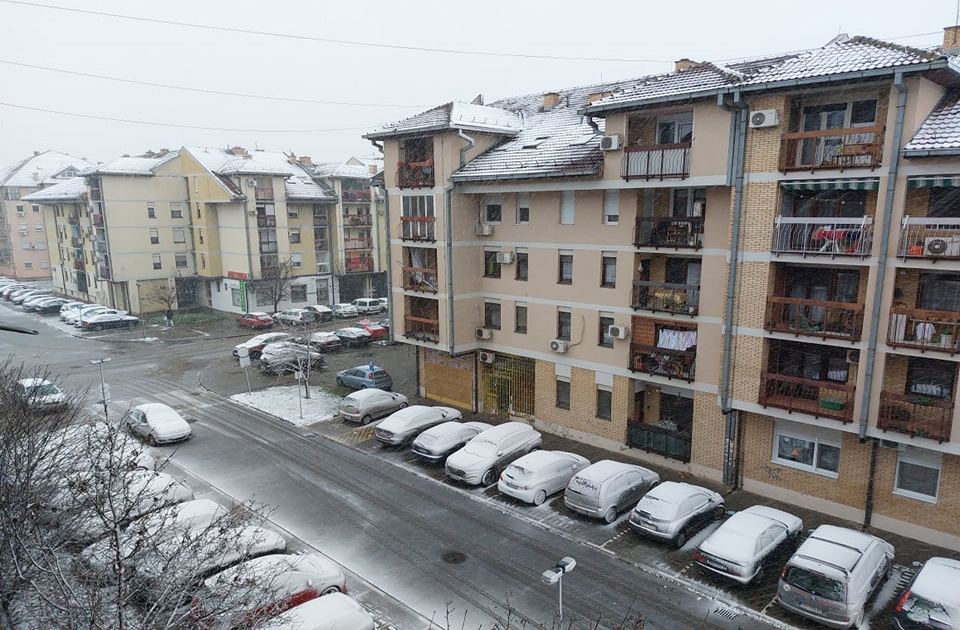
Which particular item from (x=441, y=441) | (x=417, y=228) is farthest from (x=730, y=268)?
(x=417, y=228)

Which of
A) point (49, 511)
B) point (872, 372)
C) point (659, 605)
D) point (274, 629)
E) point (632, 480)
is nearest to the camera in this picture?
point (274, 629)

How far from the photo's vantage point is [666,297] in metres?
21.5

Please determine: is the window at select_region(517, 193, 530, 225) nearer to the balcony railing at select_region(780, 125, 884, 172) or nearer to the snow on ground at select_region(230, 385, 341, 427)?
the balcony railing at select_region(780, 125, 884, 172)

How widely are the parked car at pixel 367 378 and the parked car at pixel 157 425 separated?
8.12 meters

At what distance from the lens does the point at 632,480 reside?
19.5 m

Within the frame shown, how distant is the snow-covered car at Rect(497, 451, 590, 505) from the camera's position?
65.0 feet

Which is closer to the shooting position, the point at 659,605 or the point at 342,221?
the point at 659,605

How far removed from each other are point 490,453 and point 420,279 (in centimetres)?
971

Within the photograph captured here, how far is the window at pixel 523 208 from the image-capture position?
2579 cm

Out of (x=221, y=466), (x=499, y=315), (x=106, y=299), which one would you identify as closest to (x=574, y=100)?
(x=499, y=315)

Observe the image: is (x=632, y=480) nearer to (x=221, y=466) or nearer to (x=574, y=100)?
(x=221, y=466)

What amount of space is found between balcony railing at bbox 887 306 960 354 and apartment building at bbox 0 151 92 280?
85546mm

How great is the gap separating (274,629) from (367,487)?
9.26 metres

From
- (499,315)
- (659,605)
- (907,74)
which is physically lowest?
(659,605)
